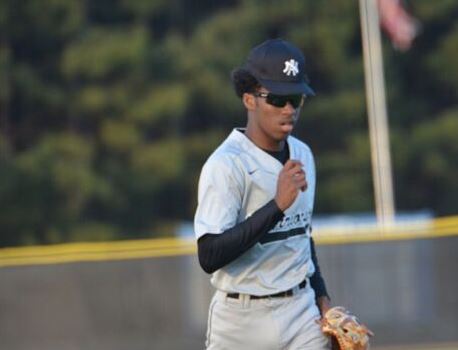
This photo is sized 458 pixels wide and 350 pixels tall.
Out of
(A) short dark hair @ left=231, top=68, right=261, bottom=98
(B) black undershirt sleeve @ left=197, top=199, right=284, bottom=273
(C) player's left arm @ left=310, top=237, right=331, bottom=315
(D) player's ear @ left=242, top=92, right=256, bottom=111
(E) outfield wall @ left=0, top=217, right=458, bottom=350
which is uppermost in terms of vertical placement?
(A) short dark hair @ left=231, top=68, right=261, bottom=98

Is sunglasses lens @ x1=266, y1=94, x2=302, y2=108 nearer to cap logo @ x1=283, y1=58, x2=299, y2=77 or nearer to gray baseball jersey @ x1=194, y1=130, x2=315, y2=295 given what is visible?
cap logo @ x1=283, y1=58, x2=299, y2=77

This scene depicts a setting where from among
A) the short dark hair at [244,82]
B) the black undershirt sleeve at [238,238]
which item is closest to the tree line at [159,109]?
the short dark hair at [244,82]

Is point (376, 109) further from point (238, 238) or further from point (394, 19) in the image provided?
point (238, 238)

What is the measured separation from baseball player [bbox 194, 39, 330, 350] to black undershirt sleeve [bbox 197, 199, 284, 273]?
33 millimetres

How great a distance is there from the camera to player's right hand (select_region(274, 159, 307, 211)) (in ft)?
16.3

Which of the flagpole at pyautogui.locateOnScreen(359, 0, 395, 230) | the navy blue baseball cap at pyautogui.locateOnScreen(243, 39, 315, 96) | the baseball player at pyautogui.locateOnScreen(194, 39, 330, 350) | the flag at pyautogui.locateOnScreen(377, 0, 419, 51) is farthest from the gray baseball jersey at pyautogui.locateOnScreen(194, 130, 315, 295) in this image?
the flag at pyautogui.locateOnScreen(377, 0, 419, 51)

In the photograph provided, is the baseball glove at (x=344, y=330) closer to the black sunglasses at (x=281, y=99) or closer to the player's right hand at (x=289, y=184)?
the player's right hand at (x=289, y=184)

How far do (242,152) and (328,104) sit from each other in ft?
73.5

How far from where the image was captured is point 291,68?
5.22 metres

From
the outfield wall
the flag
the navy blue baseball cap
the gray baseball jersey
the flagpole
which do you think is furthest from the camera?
the flag

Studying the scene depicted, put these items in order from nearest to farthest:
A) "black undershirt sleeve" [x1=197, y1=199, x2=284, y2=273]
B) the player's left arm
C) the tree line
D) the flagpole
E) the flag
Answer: "black undershirt sleeve" [x1=197, y1=199, x2=284, y2=273] → the player's left arm → the flagpole → the flag → the tree line

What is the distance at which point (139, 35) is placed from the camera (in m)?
25.5

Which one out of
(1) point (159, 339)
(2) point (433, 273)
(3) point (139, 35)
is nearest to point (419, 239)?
(2) point (433, 273)

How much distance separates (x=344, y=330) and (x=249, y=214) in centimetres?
56
